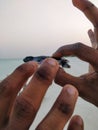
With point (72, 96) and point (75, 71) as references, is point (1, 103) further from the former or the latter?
point (75, 71)

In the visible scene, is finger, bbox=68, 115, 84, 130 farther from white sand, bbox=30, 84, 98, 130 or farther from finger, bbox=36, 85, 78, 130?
white sand, bbox=30, 84, 98, 130

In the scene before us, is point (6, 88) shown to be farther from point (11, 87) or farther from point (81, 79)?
point (81, 79)

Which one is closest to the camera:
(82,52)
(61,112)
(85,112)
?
(61,112)

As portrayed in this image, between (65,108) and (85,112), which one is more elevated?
(65,108)

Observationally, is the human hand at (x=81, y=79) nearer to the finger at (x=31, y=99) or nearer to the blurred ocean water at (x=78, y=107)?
the finger at (x=31, y=99)

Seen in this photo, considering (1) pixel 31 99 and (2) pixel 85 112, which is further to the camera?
(2) pixel 85 112

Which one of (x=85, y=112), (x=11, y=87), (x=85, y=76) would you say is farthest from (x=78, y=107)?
(x=11, y=87)

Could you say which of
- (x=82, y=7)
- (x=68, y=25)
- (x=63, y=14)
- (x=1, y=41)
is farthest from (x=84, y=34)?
(x=82, y=7)
